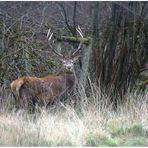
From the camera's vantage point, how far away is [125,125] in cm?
905

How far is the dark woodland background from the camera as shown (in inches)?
442

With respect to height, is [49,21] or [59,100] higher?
[49,21]

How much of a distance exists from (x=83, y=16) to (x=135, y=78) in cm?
267

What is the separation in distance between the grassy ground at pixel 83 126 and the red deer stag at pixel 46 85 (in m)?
0.48

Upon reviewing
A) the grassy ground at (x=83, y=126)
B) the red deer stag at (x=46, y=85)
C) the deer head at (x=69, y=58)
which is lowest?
the grassy ground at (x=83, y=126)

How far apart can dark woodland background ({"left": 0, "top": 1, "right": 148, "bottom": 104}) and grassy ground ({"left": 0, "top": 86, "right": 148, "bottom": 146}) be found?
1.11m

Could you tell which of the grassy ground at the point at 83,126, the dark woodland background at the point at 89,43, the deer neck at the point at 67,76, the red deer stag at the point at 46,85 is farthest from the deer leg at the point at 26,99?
the deer neck at the point at 67,76

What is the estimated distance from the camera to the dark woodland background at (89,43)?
11227 millimetres

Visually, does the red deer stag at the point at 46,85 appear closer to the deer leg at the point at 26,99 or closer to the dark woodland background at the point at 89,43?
the deer leg at the point at 26,99

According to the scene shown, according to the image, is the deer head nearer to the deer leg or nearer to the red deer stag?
the red deer stag

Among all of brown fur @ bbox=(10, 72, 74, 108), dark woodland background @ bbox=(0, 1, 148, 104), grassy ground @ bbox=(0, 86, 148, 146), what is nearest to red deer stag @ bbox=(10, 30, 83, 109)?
brown fur @ bbox=(10, 72, 74, 108)

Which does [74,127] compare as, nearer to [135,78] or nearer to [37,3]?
[135,78]

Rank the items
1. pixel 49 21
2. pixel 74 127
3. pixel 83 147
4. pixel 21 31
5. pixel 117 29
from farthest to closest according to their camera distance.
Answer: pixel 49 21 < pixel 21 31 < pixel 117 29 < pixel 74 127 < pixel 83 147

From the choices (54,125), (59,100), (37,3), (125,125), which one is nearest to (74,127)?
(54,125)
